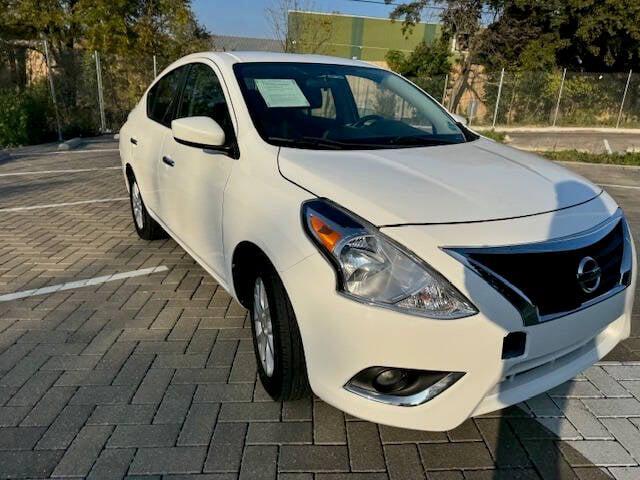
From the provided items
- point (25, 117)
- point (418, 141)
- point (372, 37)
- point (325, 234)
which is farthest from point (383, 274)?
point (372, 37)

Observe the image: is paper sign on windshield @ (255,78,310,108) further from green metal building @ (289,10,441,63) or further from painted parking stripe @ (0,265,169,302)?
green metal building @ (289,10,441,63)

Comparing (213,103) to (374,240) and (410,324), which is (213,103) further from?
(410,324)

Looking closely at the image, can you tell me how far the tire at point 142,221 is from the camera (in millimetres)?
4652

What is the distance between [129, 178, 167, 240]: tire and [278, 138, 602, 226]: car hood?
262cm

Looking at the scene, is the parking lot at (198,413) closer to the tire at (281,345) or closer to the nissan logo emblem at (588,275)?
the tire at (281,345)

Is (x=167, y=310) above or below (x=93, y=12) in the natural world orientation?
below

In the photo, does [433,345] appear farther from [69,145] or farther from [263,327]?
[69,145]

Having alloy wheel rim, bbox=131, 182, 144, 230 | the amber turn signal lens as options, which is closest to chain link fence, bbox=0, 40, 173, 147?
alloy wheel rim, bbox=131, 182, 144, 230

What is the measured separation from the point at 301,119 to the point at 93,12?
15.5 metres

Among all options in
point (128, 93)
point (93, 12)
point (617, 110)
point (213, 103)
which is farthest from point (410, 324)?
point (617, 110)

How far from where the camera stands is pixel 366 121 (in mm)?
3137

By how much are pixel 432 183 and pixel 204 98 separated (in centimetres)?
187

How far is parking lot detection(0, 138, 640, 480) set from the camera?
2094 millimetres

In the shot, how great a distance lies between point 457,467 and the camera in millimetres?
2102
